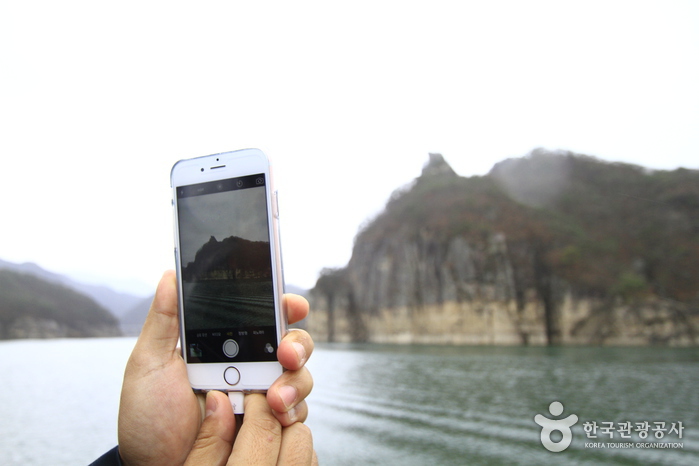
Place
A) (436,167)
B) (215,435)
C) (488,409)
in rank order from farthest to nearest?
(436,167) < (488,409) < (215,435)

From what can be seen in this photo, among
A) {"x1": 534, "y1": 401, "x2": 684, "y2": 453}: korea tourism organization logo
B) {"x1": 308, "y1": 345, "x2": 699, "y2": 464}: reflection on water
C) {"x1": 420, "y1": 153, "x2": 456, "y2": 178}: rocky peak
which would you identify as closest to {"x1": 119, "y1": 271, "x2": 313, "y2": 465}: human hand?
{"x1": 308, "y1": 345, "x2": 699, "y2": 464}: reflection on water

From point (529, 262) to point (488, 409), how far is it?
5018 cm

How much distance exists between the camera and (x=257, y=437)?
178cm

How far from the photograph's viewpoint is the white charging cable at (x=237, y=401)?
197cm

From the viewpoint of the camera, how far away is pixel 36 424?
18859 millimetres

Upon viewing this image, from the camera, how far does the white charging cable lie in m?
1.97

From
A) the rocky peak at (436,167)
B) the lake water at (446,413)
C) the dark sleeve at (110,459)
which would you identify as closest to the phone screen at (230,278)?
the dark sleeve at (110,459)

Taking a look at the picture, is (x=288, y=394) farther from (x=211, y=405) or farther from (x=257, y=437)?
(x=211, y=405)

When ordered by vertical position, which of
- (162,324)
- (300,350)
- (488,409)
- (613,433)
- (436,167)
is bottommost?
(613,433)

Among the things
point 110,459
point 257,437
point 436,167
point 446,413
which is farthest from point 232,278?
point 436,167

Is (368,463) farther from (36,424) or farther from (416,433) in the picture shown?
(36,424)

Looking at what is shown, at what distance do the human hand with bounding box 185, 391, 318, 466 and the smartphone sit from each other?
0.40 feet

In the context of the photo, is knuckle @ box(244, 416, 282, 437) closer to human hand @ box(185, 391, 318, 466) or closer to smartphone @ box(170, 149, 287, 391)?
human hand @ box(185, 391, 318, 466)

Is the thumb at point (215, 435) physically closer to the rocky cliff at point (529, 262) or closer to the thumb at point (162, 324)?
the thumb at point (162, 324)
